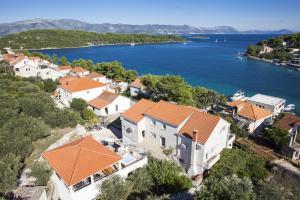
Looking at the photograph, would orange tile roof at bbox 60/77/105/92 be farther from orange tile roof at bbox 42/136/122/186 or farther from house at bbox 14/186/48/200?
house at bbox 14/186/48/200

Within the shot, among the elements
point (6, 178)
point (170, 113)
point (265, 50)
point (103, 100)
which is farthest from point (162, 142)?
point (265, 50)

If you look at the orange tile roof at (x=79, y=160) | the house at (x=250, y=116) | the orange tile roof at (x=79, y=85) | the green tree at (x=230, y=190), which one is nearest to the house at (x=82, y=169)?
the orange tile roof at (x=79, y=160)

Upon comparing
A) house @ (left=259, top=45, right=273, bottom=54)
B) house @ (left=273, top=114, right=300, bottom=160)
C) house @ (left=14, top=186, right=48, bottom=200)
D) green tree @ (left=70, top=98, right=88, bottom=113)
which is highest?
house @ (left=259, top=45, right=273, bottom=54)

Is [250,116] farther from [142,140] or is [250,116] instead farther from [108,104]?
[108,104]

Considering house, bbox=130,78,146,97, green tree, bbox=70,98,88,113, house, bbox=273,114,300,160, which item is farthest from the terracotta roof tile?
green tree, bbox=70,98,88,113

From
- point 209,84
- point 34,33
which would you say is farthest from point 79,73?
point 34,33
